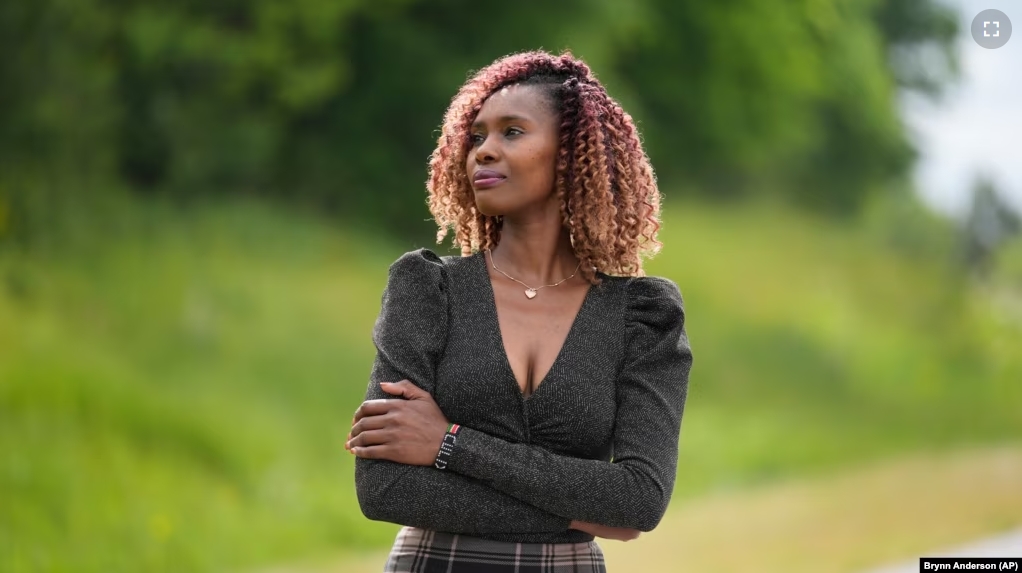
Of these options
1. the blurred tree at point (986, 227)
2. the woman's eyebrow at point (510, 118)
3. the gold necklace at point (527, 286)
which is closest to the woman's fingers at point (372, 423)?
the gold necklace at point (527, 286)

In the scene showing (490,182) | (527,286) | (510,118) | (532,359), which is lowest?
(532,359)

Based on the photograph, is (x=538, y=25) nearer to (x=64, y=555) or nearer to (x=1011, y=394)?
(x=64, y=555)

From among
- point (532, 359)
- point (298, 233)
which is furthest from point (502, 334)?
point (298, 233)

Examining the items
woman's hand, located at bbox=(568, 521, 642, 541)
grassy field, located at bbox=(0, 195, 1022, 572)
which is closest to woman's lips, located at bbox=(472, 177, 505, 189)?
woman's hand, located at bbox=(568, 521, 642, 541)

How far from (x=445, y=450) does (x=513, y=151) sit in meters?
0.51

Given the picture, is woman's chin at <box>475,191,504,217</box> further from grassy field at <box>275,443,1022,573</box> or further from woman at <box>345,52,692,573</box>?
grassy field at <box>275,443,1022,573</box>

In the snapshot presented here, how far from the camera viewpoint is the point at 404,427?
1.98m

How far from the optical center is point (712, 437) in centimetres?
731

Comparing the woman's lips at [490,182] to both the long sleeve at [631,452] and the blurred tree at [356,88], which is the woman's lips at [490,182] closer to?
the long sleeve at [631,452]

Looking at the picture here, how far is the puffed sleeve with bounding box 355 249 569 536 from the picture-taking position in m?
1.96

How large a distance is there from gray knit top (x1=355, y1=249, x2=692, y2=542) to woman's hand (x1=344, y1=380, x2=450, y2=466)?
2cm

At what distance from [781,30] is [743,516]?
2972mm

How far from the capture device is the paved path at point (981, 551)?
6141mm

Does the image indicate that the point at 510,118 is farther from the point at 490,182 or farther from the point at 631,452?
the point at 631,452
